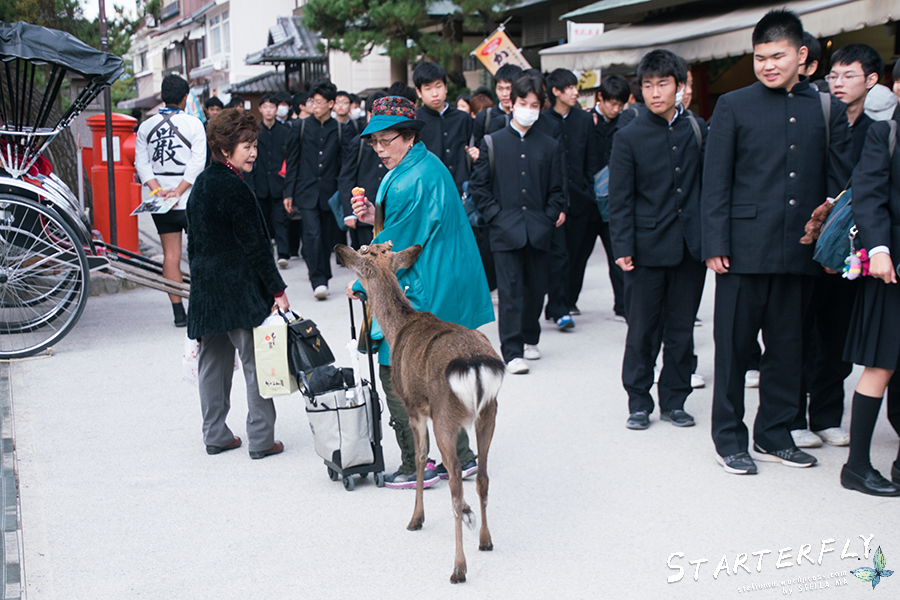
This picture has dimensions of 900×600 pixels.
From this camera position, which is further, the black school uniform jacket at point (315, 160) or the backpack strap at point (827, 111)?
the black school uniform jacket at point (315, 160)

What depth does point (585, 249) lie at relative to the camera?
841 centimetres

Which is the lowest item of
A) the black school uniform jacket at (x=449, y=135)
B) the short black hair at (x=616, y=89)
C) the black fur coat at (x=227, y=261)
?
the black fur coat at (x=227, y=261)

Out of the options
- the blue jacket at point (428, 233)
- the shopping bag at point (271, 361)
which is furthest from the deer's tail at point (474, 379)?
the shopping bag at point (271, 361)

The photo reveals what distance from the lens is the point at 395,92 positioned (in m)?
7.68

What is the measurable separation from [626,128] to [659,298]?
1.05 meters

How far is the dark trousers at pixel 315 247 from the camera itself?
9.64 meters

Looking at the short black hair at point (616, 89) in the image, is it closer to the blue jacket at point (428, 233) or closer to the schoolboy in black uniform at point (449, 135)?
the schoolboy in black uniform at point (449, 135)

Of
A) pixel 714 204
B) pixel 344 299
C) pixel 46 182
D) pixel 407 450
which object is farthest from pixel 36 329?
pixel 714 204

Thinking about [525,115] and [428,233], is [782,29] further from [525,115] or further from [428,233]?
[525,115]

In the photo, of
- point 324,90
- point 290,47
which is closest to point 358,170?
point 324,90

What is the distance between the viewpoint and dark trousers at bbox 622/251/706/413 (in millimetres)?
5242

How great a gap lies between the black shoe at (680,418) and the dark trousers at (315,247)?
16.9 feet

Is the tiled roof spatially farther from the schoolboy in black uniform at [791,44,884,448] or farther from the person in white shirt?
the schoolboy in black uniform at [791,44,884,448]

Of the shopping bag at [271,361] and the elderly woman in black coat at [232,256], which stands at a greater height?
the elderly woman in black coat at [232,256]
